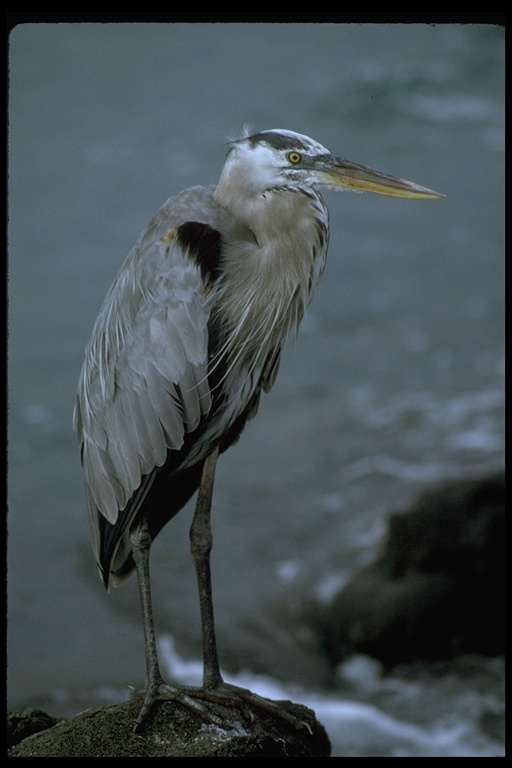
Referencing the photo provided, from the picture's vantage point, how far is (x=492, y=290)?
9703 millimetres

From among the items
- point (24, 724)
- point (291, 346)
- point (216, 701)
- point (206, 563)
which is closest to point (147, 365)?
point (206, 563)

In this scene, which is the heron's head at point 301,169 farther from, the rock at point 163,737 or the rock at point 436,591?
the rock at point 436,591

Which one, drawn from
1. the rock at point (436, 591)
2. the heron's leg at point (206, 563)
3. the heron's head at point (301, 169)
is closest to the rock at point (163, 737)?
the heron's leg at point (206, 563)

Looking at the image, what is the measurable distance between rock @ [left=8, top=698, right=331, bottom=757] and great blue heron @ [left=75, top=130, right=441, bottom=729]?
0.05 metres

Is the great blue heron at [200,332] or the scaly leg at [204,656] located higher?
the great blue heron at [200,332]

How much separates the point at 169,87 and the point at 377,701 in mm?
6282

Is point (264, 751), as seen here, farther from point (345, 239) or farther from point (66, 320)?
point (345, 239)

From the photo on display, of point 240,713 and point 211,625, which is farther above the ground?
point 211,625

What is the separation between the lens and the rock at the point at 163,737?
2.82 meters

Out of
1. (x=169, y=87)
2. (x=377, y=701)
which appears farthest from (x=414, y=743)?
(x=169, y=87)

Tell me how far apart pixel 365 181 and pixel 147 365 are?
878 millimetres

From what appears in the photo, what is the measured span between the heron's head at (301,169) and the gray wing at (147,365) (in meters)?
0.21
